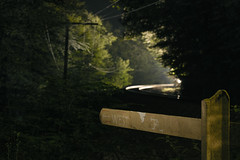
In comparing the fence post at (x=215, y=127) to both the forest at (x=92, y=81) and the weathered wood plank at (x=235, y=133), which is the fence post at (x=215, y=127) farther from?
the forest at (x=92, y=81)

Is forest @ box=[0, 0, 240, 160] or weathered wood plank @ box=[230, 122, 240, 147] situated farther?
forest @ box=[0, 0, 240, 160]

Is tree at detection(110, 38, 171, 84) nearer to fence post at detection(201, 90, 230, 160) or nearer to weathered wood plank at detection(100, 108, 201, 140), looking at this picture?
weathered wood plank at detection(100, 108, 201, 140)

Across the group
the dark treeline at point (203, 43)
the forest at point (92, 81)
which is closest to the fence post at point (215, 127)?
the forest at point (92, 81)

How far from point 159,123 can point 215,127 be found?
496 millimetres

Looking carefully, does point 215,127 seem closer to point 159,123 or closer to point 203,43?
point 159,123

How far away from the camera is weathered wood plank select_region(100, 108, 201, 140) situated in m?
2.19

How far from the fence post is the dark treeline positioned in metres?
9.87

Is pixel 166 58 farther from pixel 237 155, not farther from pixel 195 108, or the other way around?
pixel 237 155

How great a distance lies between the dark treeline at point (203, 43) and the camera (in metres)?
11.6


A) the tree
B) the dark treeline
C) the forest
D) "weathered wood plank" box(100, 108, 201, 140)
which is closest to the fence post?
"weathered wood plank" box(100, 108, 201, 140)

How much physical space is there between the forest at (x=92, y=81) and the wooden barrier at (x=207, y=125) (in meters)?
3.26

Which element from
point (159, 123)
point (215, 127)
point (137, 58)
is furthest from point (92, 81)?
point (137, 58)

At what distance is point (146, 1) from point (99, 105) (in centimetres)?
1143

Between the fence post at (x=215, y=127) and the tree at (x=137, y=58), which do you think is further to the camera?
the tree at (x=137, y=58)
